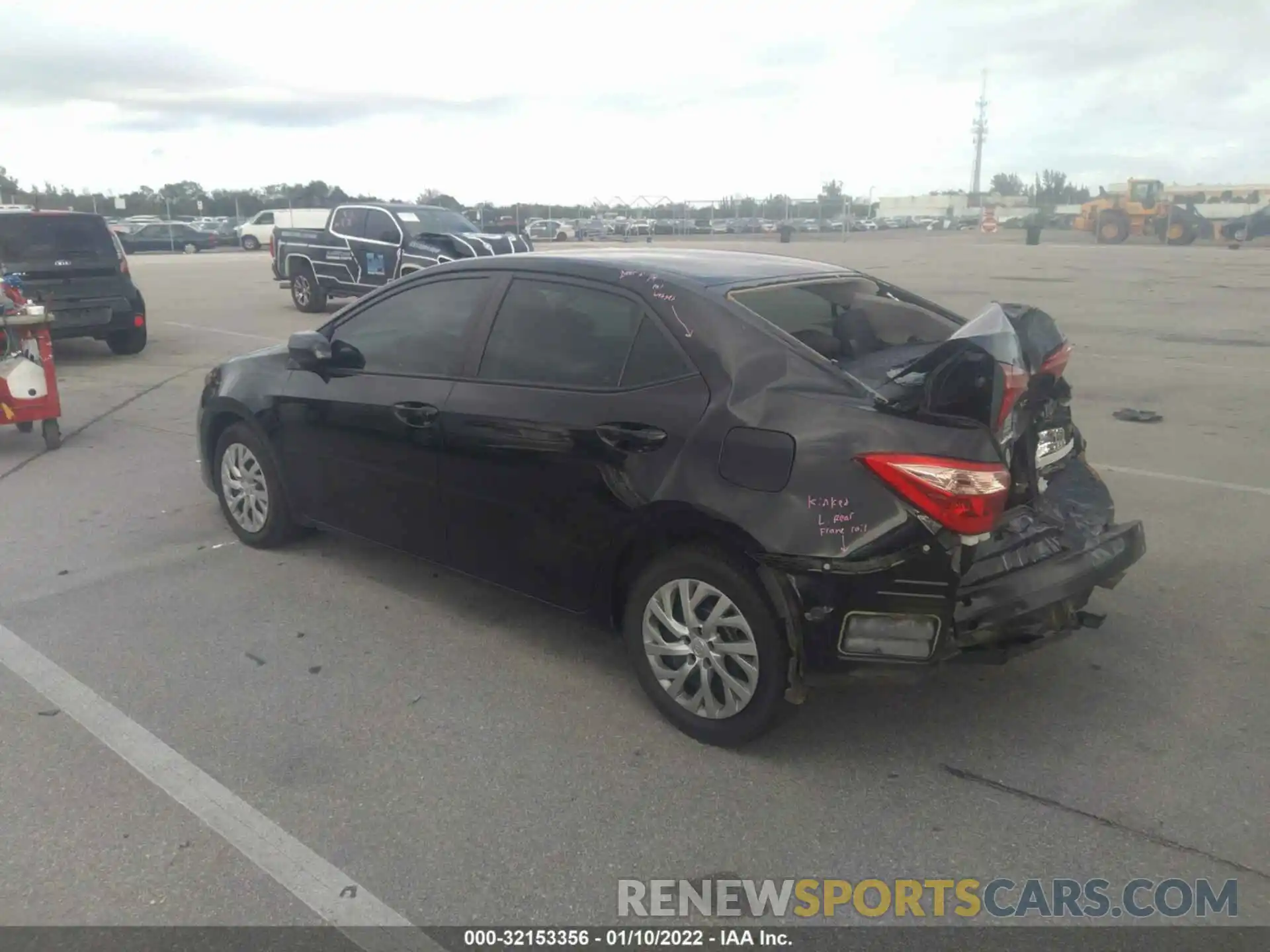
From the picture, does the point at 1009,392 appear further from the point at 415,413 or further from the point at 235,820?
the point at 235,820

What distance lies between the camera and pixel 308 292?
18062mm

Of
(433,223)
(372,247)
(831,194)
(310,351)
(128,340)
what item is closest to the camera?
(310,351)

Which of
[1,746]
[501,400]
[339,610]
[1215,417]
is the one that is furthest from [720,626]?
[1215,417]

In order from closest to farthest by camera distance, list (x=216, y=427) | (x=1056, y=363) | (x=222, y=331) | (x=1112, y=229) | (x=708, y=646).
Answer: (x=708, y=646) < (x=1056, y=363) < (x=216, y=427) < (x=222, y=331) < (x=1112, y=229)

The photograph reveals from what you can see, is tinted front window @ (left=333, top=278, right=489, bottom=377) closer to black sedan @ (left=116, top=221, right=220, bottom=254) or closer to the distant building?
black sedan @ (left=116, top=221, right=220, bottom=254)

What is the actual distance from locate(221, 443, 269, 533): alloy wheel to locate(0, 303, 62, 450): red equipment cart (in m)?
2.88

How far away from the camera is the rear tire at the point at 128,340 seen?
13.1 meters

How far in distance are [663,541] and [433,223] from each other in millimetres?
14607

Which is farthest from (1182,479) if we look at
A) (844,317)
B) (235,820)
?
(235,820)

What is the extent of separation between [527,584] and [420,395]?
3.21 ft

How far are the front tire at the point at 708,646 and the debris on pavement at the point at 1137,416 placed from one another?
21.5 ft

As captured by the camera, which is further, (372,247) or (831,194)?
(831,194)

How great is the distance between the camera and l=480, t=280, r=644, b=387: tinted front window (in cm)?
395

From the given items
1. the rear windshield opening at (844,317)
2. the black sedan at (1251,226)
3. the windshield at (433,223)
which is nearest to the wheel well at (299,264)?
the windshield at (433,223)
